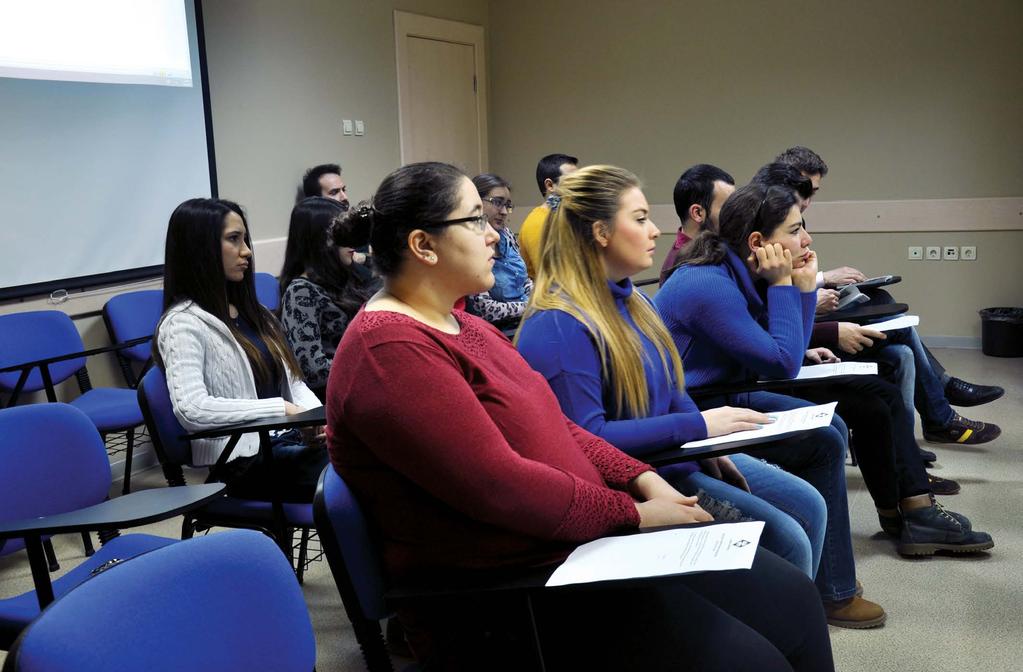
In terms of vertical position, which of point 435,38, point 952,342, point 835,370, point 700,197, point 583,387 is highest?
point 435,38

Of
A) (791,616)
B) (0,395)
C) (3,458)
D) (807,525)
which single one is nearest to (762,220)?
(807,525)

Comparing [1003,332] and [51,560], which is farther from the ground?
[1003,332]

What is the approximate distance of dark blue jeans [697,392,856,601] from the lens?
2186mm

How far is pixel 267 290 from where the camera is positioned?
14.0 ft

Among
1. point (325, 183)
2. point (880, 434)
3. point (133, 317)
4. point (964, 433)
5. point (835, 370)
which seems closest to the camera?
point (835, 370)

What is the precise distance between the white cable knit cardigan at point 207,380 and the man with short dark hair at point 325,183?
2436 millimetres

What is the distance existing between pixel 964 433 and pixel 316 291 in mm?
2469

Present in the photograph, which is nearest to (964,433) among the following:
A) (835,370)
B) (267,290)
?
(835,370)

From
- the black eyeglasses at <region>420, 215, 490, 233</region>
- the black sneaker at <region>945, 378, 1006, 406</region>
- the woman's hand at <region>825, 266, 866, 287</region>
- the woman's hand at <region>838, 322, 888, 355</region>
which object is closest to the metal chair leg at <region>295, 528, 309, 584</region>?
the black eyeglasses at <region>420, 215, 490, 233</region>

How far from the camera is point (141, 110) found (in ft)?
12.9

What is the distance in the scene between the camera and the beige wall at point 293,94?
4.44 meters

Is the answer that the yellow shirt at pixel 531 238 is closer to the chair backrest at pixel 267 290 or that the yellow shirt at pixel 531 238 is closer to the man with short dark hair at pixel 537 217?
the man with short dark hair at pixel 537 217

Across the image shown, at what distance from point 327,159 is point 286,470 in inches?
125

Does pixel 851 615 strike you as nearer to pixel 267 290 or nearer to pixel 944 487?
pixel 944 487
